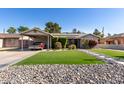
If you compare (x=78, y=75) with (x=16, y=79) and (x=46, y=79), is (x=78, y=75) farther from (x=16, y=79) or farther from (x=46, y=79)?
(x=16, y=79)

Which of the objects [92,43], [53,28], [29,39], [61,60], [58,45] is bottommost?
[61,60]

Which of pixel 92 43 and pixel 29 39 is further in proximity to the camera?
pixel 29 39

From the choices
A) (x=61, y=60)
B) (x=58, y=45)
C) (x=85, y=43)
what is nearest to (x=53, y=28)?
(x=85, y=43)

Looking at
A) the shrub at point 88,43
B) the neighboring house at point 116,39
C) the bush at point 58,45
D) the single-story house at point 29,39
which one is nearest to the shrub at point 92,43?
the shrub at point 88,43

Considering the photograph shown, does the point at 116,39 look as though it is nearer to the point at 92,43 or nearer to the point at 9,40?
the point at 92,43

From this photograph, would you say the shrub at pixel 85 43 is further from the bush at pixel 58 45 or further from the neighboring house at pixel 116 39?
the neighboring house at pixel 116 39

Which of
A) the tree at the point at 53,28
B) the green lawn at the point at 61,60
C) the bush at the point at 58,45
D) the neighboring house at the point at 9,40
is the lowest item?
the green lawn at the point at 61,60

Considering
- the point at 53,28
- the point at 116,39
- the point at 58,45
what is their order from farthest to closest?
the point at 53,28
the point at 116,39
the point at 58,45

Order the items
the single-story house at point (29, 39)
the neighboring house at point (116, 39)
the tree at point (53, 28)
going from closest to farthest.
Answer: the single-story house at point (29, 39) → the neighboring house at point (116, 39) → the tree at point (53, 28)

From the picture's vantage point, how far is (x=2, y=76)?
7484 millimetres
